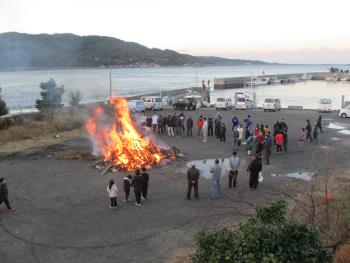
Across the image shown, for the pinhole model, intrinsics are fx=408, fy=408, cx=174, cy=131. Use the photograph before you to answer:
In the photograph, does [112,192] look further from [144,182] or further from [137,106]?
[137,106]

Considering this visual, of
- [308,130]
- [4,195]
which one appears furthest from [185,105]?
[4,195]

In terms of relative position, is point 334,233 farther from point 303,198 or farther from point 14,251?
point 14,251

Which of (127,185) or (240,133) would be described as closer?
(127,185)

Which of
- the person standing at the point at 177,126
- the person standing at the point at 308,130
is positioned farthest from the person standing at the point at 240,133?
the person standing at the point at 177,126

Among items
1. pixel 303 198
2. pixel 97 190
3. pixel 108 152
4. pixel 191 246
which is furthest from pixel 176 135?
pixel 191 246

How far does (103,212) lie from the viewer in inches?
575

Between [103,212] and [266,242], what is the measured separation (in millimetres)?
9602

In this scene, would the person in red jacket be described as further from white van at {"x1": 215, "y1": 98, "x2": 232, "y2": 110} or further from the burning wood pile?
white van at {"x1": 215, "y1": 98, "x2": 232, "y2": 110}

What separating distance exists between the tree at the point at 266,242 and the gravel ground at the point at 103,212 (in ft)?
4.47

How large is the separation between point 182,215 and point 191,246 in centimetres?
249

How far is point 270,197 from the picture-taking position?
15.8 metres

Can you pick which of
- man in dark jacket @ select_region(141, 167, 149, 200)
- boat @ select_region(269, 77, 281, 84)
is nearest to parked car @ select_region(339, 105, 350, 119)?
man in dark jacket @ select_region(141, 167, 149, 200)

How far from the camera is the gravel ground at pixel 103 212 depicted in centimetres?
1168

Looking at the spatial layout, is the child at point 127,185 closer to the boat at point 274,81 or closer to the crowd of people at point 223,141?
the crowd of people at point 223,141
